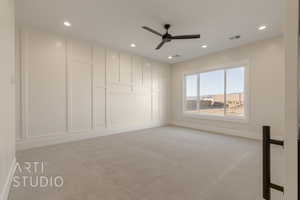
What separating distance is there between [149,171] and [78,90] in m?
3.08

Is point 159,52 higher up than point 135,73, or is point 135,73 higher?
point 159,52

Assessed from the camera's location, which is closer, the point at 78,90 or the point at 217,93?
the point at 78,90

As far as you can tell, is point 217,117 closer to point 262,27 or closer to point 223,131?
point 223,131

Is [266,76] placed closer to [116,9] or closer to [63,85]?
[116,9]

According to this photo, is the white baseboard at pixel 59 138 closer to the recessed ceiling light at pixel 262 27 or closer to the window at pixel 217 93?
the window at pixel 217 93

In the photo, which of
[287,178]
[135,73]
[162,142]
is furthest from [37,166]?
[135,73]

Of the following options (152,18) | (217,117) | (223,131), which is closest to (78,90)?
(152,18)

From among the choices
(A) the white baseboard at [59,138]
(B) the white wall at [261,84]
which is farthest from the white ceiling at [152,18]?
(A) the white baseboard at [59,138]

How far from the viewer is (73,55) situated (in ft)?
13.6

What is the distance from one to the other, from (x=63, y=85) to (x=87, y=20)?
1779 mm

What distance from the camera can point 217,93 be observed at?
5.48m

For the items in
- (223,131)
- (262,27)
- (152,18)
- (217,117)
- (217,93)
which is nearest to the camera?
(152,18)

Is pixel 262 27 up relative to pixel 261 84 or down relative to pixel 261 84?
up

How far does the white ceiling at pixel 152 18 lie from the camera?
2703mm
